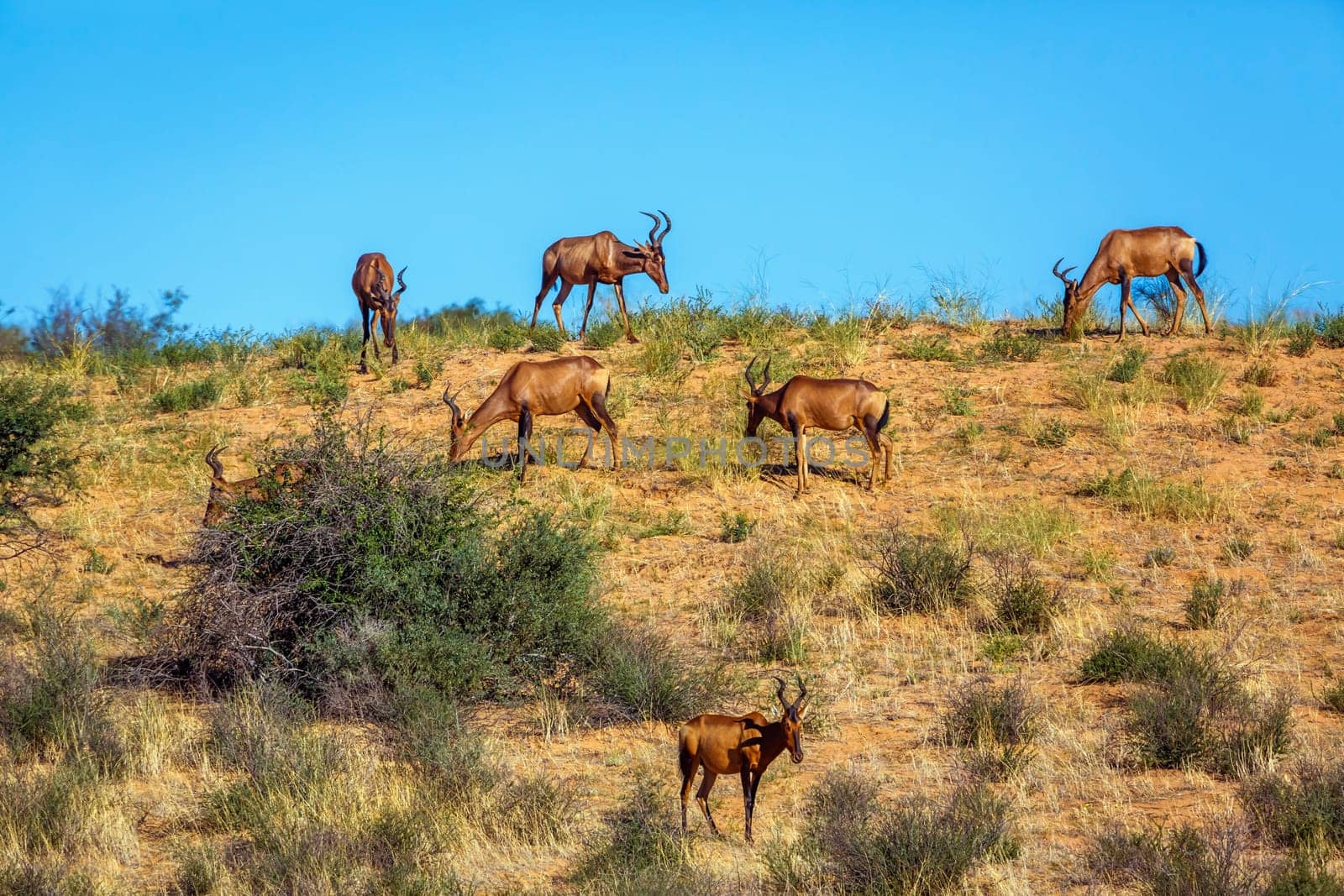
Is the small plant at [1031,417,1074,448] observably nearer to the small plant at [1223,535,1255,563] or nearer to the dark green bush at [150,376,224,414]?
the small plant at [1223,535,1255,563]

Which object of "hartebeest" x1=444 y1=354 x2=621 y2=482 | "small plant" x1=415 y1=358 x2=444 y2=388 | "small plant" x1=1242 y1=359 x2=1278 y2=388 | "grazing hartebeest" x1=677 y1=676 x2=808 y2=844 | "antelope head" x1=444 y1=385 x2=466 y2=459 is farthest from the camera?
"small plant" x1=415 y1=358 x2=444 y2=388

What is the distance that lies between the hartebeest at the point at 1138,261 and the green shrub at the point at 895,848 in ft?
45.7

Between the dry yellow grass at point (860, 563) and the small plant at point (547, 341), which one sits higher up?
the small plant at point (547, 341)

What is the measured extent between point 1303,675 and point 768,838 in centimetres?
507

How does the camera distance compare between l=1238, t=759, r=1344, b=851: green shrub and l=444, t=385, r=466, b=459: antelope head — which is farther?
l=444, t=385, r=466, b=459: antelope head

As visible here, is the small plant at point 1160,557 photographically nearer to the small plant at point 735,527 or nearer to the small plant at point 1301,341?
the small plant at point 735,527

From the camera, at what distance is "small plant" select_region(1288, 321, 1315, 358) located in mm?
19562

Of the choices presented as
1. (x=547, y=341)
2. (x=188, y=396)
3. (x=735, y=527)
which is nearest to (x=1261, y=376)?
(x=735, y=527)

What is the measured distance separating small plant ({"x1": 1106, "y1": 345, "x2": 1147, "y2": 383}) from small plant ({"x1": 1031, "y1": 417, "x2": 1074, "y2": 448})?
148 centimetres

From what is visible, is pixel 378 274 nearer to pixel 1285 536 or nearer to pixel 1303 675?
pixel 1285 536

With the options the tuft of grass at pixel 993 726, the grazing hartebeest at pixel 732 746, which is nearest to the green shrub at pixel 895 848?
the grazing hartebeest at pixel 732 746

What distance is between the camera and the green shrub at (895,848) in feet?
22.8

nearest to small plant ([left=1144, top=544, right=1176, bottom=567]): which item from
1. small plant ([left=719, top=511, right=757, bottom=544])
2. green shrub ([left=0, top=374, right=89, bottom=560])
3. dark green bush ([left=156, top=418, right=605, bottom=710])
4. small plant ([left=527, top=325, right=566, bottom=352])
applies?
small plant ([left=719, top=511, right=757, bottom=544])

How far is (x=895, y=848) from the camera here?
702 cm
